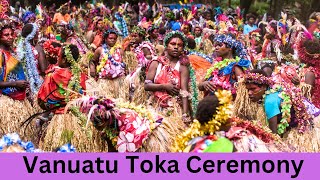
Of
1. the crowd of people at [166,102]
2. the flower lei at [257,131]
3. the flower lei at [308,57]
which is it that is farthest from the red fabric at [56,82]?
the flower lei at [257,131]

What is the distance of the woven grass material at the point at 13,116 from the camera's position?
754 cm

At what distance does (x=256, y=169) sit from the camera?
176 inches

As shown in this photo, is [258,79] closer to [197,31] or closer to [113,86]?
[113,86]

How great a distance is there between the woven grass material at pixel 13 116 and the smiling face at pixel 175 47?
181 cm

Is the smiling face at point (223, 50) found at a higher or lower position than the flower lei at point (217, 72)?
higher

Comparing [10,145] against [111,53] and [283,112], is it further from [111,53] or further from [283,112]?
[111,53]

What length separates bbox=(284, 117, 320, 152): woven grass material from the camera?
6.29 metres

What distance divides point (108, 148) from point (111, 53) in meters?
5.38

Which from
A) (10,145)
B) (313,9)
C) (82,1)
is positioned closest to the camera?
(10,145)

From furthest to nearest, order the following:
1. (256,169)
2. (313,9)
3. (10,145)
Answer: (313,9), (10,145), (256,169)

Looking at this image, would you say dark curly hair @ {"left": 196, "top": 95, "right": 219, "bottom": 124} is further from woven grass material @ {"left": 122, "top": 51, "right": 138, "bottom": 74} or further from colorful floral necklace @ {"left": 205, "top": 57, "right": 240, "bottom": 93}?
woven grass material @ {"left": 122, "top": 51, "right": 138, "bottom": 74}

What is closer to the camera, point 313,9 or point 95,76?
point 95,76

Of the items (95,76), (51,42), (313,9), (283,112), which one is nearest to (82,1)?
(313,9)

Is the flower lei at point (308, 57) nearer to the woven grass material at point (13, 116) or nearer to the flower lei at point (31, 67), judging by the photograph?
the woven grass material at point (13, 116)
